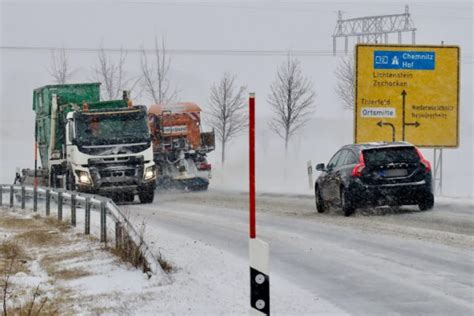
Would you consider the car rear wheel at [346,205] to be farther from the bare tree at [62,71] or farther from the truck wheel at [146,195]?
the bare tree at [62,71]

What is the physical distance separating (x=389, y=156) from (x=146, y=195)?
29.9 feet

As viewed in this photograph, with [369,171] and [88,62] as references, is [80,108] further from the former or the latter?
[88,62]

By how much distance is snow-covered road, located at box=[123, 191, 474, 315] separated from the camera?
8.40m

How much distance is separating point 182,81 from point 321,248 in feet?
315

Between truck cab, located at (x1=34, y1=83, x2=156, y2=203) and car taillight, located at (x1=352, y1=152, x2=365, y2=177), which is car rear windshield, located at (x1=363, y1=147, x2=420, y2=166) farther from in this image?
truck cab, located at (x1=34, y1=83, x2=156, y2=203)

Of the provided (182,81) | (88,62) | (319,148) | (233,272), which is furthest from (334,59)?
(233,272)

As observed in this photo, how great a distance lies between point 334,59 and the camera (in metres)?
106

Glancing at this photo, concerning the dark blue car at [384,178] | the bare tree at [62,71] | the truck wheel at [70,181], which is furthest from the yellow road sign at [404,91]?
the bare tree at [62,71]

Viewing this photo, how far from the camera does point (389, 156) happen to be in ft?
57.1

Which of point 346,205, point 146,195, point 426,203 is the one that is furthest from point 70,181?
point 426,203

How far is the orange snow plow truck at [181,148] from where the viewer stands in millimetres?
32406

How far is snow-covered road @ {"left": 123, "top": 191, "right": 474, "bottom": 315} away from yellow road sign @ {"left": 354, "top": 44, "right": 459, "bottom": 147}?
719 cm

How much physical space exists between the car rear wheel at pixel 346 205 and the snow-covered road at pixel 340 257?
189 millimetres

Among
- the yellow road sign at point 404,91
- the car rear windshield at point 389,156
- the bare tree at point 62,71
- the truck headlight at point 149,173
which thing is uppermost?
the bare tree at point 62,71
